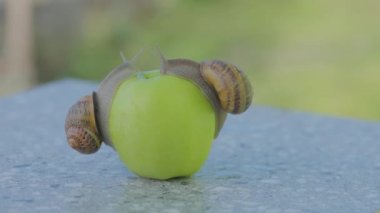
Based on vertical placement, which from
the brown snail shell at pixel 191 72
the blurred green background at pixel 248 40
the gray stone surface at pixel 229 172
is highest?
the blurred green background at pixel 248 40

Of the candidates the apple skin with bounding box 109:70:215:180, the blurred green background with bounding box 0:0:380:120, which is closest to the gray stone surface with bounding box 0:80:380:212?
the apple skin with bounding box 109:70:215:180

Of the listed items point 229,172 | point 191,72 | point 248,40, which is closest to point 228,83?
point 191,72

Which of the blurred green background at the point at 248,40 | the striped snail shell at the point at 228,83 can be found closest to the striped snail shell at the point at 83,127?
the striped snail shell at the point at 228,83

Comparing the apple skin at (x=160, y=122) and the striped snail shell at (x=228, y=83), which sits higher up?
the striped snail shell at (x=228, y=83)

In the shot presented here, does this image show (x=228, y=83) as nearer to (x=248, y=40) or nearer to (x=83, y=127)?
(x=83, y=127)

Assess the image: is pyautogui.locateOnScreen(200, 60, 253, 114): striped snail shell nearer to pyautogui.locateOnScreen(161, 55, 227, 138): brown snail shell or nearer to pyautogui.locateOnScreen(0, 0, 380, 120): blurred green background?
→ pyautogui.locateOnScreen(161, 55, 227, 138): brown snail shell

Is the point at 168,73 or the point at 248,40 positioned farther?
the point at 248,40

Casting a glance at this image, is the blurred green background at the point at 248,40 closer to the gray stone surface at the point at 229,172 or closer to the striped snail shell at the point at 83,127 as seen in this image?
the gray stone surface at the point at 229,172
